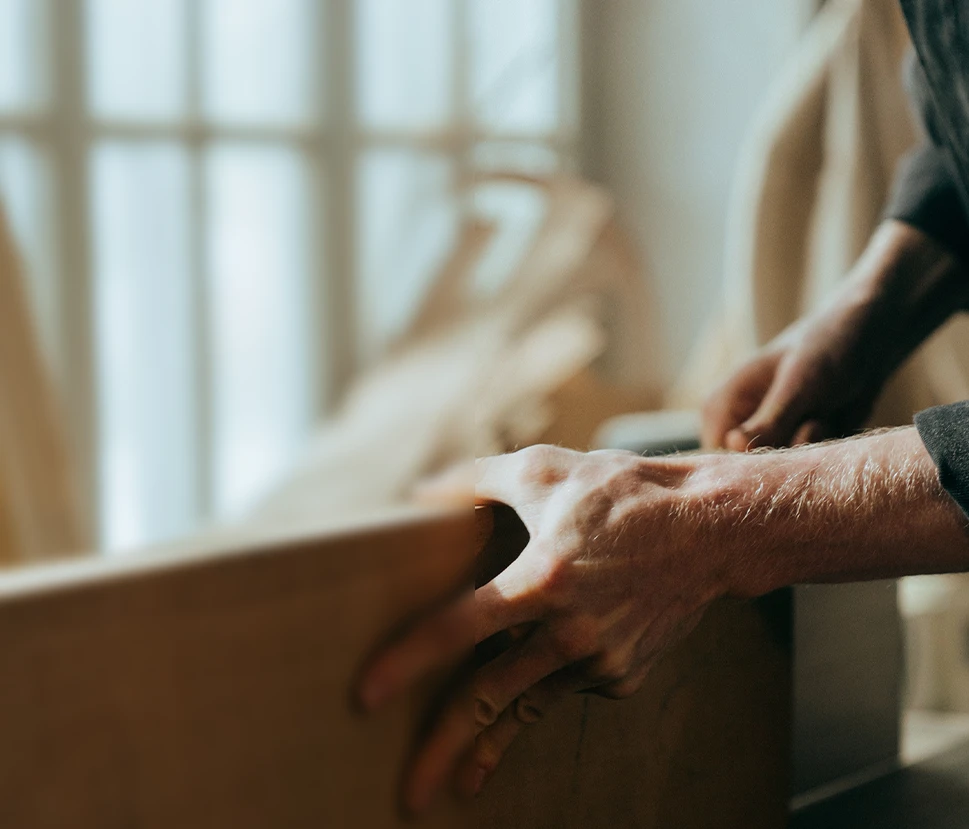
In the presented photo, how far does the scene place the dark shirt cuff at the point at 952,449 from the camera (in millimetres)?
182

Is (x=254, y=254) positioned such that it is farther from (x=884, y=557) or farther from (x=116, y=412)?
(x=884, y=557)

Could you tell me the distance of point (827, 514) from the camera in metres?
0.19

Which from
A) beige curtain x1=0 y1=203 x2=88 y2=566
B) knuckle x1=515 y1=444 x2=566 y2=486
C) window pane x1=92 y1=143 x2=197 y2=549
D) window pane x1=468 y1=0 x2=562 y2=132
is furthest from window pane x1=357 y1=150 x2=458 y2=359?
knuckle x1=515 y1=444 x2=566 y2=486

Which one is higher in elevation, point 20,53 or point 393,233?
point 20,53

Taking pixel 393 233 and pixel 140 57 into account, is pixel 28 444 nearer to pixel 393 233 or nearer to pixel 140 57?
pixel 140 57

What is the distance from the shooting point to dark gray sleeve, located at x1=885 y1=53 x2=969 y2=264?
0.83 feet

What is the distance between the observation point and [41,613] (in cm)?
24

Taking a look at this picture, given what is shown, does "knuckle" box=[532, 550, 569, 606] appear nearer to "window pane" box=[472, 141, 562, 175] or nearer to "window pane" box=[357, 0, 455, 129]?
"window pane" box=[472, 141, 562, 175]

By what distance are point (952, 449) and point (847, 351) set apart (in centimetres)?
7

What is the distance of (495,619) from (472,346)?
682 millimetres

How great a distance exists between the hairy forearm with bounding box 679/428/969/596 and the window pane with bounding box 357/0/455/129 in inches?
43.9

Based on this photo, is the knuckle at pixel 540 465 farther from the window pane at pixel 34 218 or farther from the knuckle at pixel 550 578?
the window pane at pixel 34 218

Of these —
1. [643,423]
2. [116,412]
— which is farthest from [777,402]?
[116,412]

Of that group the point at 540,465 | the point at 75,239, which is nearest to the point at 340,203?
the point at 75,239
